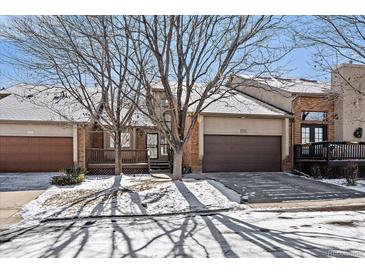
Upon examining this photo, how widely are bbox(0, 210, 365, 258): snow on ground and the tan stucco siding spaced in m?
9.41

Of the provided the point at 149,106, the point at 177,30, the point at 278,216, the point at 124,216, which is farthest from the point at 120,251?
the point at 177,30

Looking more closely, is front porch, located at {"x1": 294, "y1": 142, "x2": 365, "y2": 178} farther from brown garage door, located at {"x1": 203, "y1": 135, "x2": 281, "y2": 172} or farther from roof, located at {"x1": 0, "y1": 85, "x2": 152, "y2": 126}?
roof, located at {"x1": 0, "y1": 85, "x2": 152, "y2": 126}

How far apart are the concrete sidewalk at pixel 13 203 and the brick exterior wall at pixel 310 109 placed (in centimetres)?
1319

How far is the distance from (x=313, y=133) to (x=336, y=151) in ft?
8.87

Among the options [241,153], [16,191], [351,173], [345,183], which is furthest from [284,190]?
[16,191]

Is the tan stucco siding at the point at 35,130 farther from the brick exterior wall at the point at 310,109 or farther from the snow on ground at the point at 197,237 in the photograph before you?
the brick exterior wall at the point at 310,109

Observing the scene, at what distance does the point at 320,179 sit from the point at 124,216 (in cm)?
1015

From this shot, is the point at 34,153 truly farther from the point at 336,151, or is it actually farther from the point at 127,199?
the point at 336,151

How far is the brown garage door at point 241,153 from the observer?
1532 cm

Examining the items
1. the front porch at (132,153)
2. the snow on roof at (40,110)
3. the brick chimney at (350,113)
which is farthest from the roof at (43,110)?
the brick chimney at (350,113)

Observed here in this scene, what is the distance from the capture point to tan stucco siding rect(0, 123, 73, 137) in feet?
49.2

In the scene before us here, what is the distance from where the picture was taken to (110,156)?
1759cm

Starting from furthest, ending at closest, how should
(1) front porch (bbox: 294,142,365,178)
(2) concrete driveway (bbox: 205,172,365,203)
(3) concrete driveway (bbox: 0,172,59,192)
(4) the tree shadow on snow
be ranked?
(1) front porch (bbox: 294,142,365,178)
(3) concrete driveway (bbox: 0,172,59,192)
(2) concrete driveway (bbox: 205,172,365,203)
(4) the tree shadow on snow

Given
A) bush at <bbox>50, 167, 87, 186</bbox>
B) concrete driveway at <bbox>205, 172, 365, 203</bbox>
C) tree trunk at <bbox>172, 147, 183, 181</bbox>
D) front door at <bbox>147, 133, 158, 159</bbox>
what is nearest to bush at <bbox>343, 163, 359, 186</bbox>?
concrete driveway at <bbox>205, 172, 365, 203</bbox>
